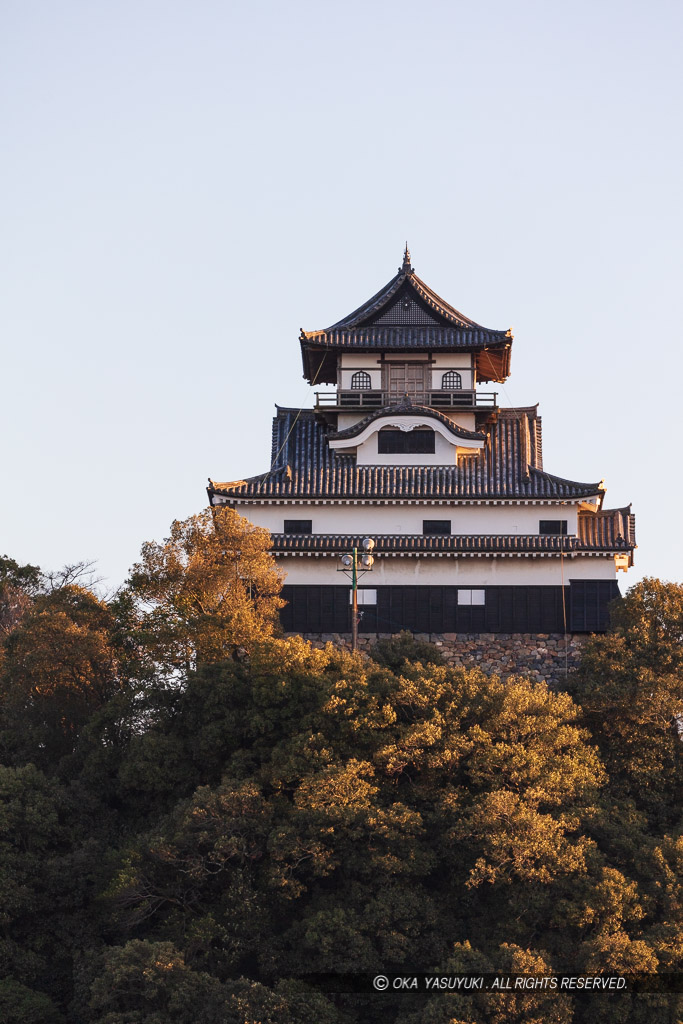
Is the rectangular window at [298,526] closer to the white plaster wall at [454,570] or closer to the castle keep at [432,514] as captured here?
the castle keep at [432,514]

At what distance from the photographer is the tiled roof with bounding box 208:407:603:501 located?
128 feet

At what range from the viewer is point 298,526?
129 ft

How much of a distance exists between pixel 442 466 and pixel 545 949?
16694 mm

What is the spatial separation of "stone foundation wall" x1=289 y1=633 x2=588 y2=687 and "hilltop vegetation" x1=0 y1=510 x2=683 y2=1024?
13.5 feet

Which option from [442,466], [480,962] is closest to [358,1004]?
[480,962]

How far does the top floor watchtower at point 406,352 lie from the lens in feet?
139

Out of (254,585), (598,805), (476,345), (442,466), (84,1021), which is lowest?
(84,1021)

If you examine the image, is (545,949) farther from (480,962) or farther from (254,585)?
(254,585)

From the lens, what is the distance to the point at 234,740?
30938 millimetres

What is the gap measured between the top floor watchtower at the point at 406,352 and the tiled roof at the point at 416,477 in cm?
125

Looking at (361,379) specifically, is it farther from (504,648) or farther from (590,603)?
(590,603)

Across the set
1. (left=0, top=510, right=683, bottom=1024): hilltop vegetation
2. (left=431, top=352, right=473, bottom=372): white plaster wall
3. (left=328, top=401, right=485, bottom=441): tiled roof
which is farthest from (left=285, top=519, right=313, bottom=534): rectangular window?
(left=431, top=352, right=473, bottom=372): white plaster wall

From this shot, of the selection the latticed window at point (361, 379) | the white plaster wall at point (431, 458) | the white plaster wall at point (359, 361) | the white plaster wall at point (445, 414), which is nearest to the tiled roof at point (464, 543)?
the white plaster wall at point (431, 458)

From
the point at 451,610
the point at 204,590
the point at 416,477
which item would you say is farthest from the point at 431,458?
the point at 204,590
